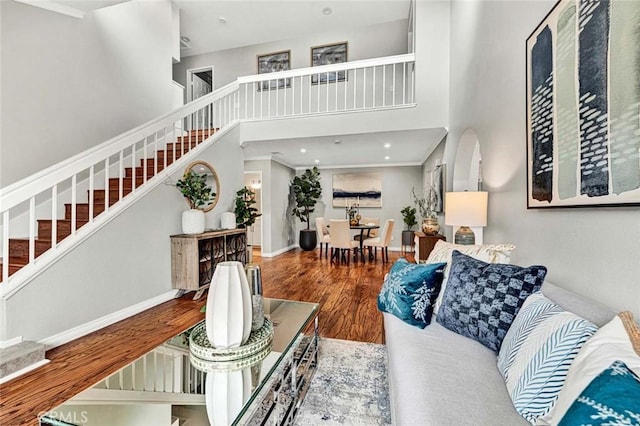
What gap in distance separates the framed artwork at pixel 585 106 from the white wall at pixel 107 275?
354 centimetres

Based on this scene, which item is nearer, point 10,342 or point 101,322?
point 10,342

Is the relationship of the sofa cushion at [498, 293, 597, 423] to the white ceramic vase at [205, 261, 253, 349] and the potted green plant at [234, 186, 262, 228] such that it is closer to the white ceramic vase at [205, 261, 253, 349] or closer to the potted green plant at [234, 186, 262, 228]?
the white ceramic vase at [205, 261, 253, 349]

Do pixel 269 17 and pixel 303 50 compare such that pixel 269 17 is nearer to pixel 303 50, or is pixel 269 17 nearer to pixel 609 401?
pixel 303 50

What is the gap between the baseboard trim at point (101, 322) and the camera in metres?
2.26

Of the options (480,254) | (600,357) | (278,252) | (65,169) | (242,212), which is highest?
(65,169)

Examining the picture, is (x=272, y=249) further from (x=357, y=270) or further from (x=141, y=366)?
(x=141, y=366)

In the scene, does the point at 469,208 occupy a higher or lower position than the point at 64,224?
higher

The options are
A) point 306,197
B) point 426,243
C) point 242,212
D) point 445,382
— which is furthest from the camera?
point 306,197

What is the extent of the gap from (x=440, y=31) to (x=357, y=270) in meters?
3.98

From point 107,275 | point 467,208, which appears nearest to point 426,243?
point 467,208

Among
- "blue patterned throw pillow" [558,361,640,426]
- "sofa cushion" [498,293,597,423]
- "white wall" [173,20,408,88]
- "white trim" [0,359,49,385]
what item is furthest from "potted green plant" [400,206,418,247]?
"white trim" [0,359,49,385]

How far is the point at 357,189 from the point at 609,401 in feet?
23.4

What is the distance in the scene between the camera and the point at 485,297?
1.42 metres

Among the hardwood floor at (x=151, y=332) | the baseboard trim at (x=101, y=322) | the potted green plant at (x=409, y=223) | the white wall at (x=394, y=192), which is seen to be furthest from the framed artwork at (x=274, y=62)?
the baseboard trim at (x=101, y=322)
